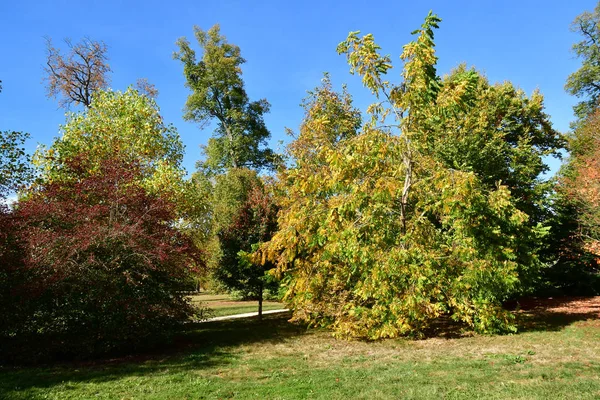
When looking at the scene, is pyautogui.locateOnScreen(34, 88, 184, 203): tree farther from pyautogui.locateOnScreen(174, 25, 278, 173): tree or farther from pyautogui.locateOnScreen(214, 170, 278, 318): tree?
pyautogui.locateOnScreen(174, 25, 278, 173): tree

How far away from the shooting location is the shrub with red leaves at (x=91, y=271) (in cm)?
897

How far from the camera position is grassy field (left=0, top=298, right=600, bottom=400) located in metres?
6.15

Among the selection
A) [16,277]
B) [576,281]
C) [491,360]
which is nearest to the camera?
[491,360]

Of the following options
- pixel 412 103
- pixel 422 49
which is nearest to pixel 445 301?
pixel 412 103

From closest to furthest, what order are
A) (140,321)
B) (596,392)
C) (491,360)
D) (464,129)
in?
(596,392) < (491,360) < (140,321) < (464,129)

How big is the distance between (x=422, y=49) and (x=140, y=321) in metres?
9.99

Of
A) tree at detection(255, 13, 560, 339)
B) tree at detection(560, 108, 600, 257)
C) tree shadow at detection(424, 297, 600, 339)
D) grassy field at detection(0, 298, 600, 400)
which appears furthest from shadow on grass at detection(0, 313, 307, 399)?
tree at detection(560, 108, 600, 257)

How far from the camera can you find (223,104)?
3050 cm

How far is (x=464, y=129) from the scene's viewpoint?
53.6 ft

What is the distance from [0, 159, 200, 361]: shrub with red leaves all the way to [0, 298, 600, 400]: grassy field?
77 centimetres

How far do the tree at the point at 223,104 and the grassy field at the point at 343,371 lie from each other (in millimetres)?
19971

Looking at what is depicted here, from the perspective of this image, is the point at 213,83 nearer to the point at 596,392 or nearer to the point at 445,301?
the point at 445,301

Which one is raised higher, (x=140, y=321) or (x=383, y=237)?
(x=383, y=237)

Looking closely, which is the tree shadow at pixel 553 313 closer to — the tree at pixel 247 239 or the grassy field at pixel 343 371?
the grassy field at pixel 343 371
